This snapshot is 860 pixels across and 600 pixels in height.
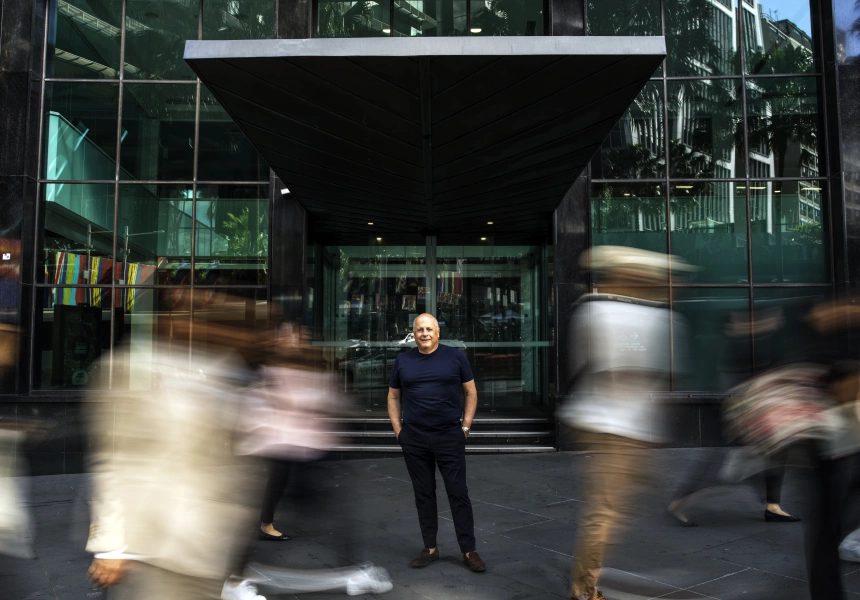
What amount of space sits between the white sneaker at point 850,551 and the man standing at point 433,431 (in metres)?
2.55

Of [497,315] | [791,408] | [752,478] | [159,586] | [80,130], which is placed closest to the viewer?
[159,586]

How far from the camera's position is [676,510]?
6.13 meters

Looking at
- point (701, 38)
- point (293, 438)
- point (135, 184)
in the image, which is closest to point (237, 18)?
point (135, 184)

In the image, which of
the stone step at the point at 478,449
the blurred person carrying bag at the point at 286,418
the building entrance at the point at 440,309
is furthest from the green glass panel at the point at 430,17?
the blurred person carrying bag at the point at 286,418

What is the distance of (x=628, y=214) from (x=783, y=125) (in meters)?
2.70

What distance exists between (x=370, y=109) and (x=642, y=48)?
244cm

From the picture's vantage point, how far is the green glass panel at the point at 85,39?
408 inches

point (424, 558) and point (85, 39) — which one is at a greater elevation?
point (85, 39)

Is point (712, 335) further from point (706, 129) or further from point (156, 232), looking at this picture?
point (156, 232)

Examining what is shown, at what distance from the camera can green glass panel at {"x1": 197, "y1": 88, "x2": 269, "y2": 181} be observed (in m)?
10.5

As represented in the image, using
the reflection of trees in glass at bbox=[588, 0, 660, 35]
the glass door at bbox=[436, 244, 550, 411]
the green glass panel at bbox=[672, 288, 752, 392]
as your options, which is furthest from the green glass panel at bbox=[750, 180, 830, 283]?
the glass door at bbox=[436, 244, 550, 411]

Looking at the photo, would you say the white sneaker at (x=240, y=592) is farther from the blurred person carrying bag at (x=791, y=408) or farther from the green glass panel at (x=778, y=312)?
the green glass panel at (x=778, y=312)

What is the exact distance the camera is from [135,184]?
1043cm

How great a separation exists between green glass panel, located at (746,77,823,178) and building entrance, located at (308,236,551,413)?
11.9 feet
